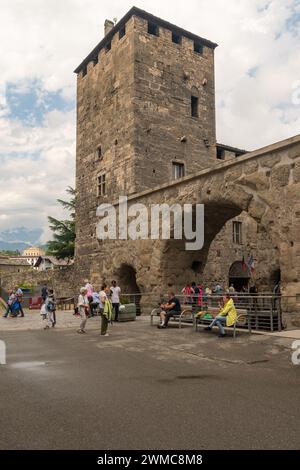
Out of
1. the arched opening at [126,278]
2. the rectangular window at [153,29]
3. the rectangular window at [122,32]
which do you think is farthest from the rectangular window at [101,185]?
the rectangular window at [153,29]

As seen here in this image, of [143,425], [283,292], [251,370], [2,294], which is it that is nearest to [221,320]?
[283,292]

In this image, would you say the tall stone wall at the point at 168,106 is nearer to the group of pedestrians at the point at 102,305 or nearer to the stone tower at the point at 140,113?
the stone tower at the point at 140,113

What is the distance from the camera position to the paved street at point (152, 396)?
3580 millimetres

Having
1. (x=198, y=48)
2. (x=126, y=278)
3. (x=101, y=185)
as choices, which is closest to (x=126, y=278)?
(x=126, y=278)

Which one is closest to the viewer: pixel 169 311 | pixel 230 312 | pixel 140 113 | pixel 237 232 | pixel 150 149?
pixel 230 312

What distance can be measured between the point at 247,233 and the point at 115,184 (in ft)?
31.6

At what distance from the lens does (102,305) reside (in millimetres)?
11516

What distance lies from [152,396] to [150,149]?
1717cm

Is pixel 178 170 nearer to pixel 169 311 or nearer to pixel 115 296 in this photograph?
pixel 115 296

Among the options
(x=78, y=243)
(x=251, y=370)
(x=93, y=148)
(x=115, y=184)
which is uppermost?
(x=93, y=148)

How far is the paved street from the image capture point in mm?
3580

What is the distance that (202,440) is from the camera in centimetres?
349

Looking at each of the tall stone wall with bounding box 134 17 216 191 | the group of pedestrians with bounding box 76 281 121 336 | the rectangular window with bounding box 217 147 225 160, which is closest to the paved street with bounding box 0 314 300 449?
the group of pedestrians with bounding box 76 281 121 336
